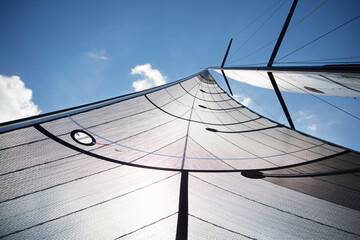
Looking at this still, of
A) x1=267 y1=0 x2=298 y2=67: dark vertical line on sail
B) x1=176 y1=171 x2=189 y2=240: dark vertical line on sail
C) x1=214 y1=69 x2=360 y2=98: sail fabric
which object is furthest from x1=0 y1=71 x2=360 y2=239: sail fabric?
x1=267 y1=0 x2=298 y2=67: dark vertical line on sail

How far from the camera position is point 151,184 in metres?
1.74

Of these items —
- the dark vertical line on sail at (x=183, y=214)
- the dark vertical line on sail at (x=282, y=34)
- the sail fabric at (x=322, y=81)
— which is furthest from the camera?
the dark vertical line on sail at (x=282, y=34)

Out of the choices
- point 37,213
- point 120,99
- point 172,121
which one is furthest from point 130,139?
point 37,213

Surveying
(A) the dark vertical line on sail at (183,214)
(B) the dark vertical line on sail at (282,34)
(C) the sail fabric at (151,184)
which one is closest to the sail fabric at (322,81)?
(B) the dark vertical line on sail at (282,34)

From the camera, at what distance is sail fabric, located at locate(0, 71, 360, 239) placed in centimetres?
120

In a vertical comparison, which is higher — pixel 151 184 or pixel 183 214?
pixel 151 184

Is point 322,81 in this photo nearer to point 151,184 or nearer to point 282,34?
point 282,34

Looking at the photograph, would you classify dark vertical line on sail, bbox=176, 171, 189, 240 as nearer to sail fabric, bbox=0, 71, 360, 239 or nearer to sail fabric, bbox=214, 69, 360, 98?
sail fabric, bbox=0, 71, 360, 239

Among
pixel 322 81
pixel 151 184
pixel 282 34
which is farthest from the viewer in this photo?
pixel 282 34

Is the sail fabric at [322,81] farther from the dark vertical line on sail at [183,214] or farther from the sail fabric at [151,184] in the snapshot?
the dark vertical line on sail at [183,214]

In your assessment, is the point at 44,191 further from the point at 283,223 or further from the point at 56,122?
the point at 283,223

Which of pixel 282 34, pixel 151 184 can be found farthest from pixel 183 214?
pixel 282 34

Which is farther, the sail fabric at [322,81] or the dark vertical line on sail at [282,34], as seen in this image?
the dark vertical line on sail at [282,34]

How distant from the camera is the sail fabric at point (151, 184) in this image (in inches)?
47.4
